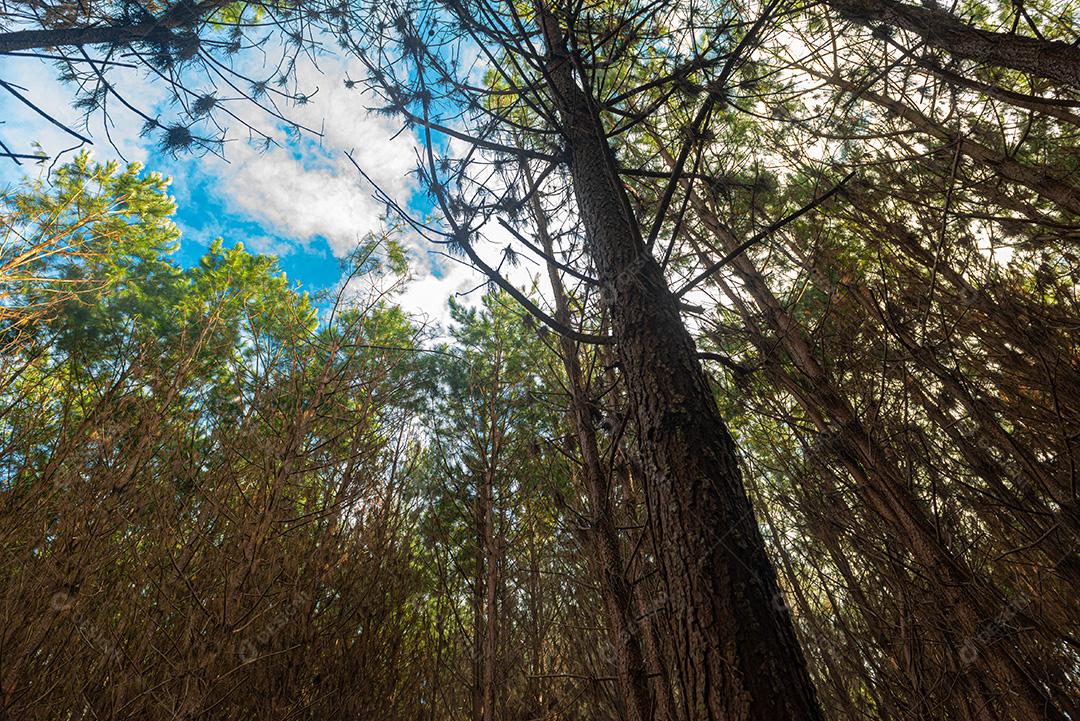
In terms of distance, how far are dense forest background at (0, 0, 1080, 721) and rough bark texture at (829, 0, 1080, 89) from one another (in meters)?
0.02

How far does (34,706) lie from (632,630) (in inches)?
147

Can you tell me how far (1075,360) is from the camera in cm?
342

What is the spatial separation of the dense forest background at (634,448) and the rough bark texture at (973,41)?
0.02 metres

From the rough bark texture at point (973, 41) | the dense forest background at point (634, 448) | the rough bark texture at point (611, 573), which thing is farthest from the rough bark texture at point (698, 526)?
the rough bark texture at point (973, 41)

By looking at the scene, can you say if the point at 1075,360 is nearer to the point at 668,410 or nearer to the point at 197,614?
the point at 668,410

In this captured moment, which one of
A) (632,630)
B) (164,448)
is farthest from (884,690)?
(164,448)

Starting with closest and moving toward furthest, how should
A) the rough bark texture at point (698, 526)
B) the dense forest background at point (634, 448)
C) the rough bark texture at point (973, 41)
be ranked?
the rough bark texture at point (698, 526), the dense forest background at point (634, 448), the rough bark texture at point (973, 41)

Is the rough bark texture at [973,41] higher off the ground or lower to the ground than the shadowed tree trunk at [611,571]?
higher

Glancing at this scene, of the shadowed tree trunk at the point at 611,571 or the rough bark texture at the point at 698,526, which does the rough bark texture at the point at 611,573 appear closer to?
the shadowed tree trunk at the point at 611,571

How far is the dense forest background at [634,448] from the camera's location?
1.93 metres

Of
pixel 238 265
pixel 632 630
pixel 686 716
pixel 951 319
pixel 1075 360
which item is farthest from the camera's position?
pixel 238 265

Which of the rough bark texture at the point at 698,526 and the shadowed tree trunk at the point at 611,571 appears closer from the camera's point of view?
the rough bark texture at the point at 698,526

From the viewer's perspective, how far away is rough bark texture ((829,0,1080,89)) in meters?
2.71

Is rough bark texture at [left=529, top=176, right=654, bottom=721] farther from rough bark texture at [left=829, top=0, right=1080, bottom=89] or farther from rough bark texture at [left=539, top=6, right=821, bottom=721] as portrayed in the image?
rough bark texture at [left=829, top=0, right=1080, bottom=89]
